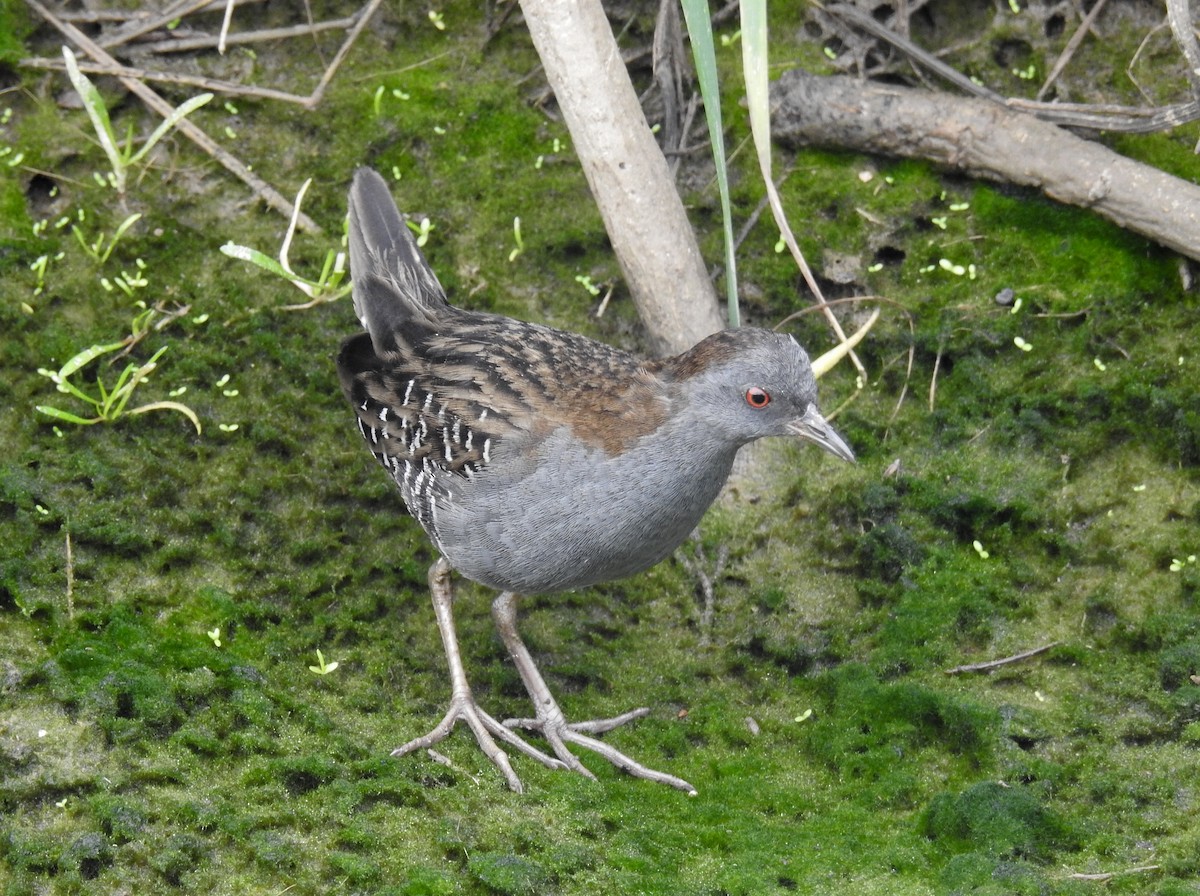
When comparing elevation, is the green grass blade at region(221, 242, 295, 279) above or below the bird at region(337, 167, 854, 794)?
above

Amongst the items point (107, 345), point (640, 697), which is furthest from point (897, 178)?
point (107, 345)

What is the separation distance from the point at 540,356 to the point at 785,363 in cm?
84


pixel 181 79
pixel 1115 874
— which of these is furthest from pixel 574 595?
pixel 181 79

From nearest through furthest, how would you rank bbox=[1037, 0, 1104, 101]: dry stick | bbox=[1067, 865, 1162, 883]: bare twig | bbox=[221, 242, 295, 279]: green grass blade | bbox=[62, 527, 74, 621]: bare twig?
bbox=[1067, 865, 1162, 883]: bare twig → bbox=[62, 527, 74, 621]: bare twig → bbox=[221, 242, 295, 279]: green grass blade → bbox=[1037, 0, 1104, 101]: dry stick

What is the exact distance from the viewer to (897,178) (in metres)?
5.60

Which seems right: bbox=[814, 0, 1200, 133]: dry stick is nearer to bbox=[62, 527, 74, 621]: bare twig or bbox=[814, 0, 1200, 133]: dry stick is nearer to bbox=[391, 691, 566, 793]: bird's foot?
bbox=[391, 691, 566, 793]: bird's foot

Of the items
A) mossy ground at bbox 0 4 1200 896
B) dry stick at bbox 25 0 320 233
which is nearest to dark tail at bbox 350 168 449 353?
mossy ground at bbox 0 4 1200 896

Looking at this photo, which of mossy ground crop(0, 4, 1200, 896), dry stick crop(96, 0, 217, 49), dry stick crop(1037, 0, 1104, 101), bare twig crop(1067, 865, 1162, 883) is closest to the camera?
bare twig crop(1067, 865, 1162, 883)

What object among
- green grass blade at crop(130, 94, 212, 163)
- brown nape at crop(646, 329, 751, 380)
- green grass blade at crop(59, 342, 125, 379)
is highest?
green grass blade at crop(130, 94, 212, 163)

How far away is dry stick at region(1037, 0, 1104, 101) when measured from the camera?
5.54 meters

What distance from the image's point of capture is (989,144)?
528 cm

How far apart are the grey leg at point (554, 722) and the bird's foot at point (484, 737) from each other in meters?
0.06

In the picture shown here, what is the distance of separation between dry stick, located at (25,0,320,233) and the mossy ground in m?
0.08

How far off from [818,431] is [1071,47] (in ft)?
7.69
